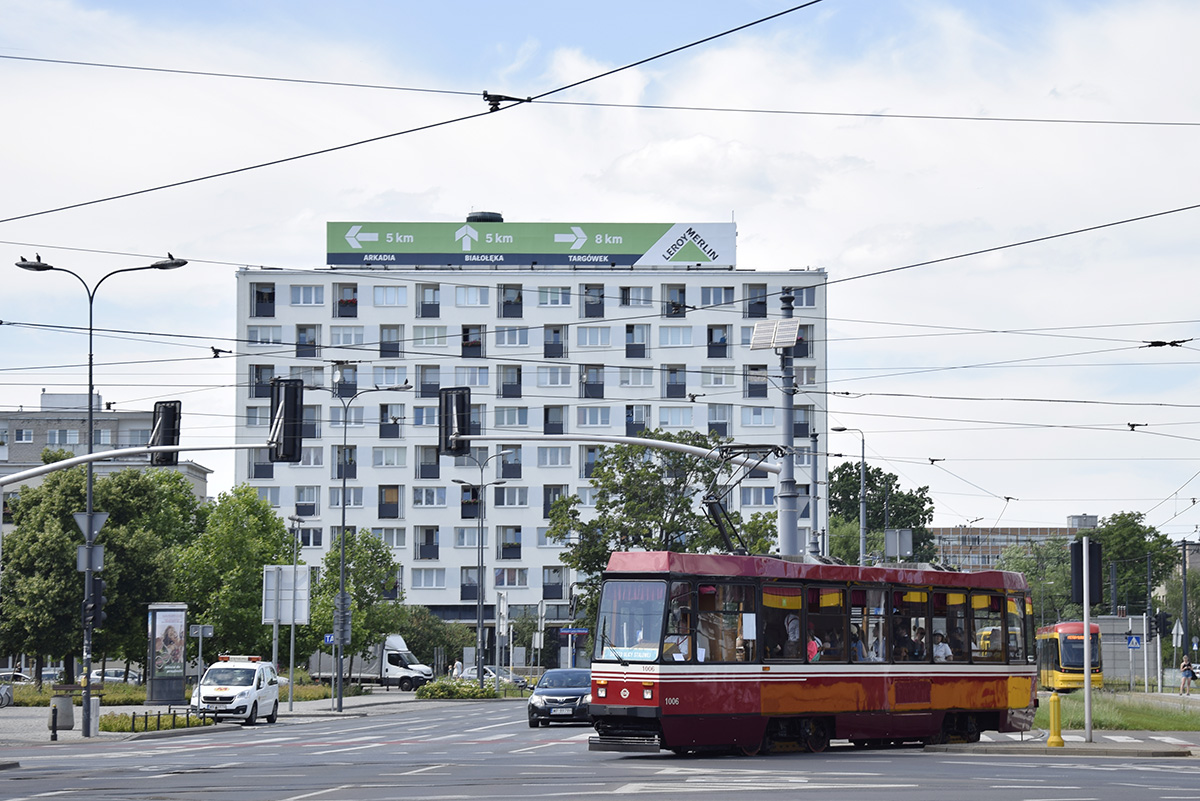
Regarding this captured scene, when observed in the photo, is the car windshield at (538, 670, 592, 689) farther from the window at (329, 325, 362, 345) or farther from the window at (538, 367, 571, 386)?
the window at (329, 325, 362, 345)

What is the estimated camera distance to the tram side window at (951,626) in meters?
26.8

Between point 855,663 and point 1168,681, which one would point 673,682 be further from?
point 1168,681

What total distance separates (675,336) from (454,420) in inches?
2637

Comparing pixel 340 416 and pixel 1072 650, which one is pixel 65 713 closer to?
pixel 1072 650

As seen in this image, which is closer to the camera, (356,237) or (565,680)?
(565,680)

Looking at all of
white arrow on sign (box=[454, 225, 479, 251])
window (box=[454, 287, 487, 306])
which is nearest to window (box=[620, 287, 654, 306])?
window (box=[454, 287, 487, 306])

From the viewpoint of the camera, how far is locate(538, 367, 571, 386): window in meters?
93.6

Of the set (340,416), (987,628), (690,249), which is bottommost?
(987,628)

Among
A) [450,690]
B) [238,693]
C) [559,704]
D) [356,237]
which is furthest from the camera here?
[356,237]

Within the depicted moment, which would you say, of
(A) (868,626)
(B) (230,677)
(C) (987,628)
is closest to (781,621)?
(A) (868,626)

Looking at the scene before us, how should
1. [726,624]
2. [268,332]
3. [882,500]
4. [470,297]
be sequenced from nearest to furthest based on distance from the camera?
[726,624], [268,332], [470,297], [882,500]

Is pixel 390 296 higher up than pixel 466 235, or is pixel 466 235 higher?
pixel 466 235

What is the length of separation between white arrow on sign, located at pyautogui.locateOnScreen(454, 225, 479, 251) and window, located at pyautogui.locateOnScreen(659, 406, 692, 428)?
15.1 meters

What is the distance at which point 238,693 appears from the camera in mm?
40031
